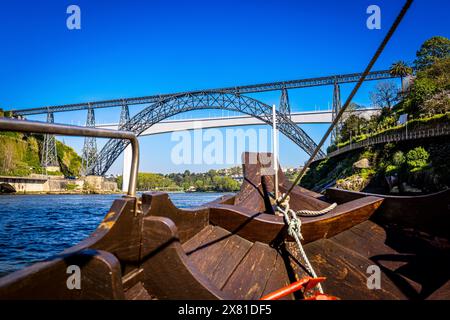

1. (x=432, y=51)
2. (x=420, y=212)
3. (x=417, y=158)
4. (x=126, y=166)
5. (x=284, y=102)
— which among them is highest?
(x=432, y=51)

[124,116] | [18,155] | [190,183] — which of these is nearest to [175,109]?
[124,116]

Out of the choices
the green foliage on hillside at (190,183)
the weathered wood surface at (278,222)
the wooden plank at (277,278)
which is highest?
the weathered wood surface at (278,222)

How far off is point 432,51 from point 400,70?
490 centimetres

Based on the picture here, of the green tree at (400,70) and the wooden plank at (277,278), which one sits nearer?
the wooden plank at (277,278)

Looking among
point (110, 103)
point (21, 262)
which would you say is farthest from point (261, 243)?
point (110, 103)

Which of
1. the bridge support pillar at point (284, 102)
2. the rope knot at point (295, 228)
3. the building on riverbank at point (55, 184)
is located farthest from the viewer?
the building on riverbank at point (55, 184)

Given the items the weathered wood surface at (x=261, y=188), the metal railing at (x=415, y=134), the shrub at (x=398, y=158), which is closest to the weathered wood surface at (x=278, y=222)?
the weathered wood surface at (x=261, y=188)

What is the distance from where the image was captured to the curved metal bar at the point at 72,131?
844 millimetres

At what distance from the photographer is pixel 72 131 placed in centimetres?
107

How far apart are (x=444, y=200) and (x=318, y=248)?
3.33 ft

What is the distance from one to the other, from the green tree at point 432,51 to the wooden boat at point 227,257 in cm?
4089

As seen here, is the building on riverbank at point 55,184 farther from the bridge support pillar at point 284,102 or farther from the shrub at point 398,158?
the shrub at point 398,158

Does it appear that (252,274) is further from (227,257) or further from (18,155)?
(18,155)

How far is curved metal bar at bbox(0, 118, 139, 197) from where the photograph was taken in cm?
84
